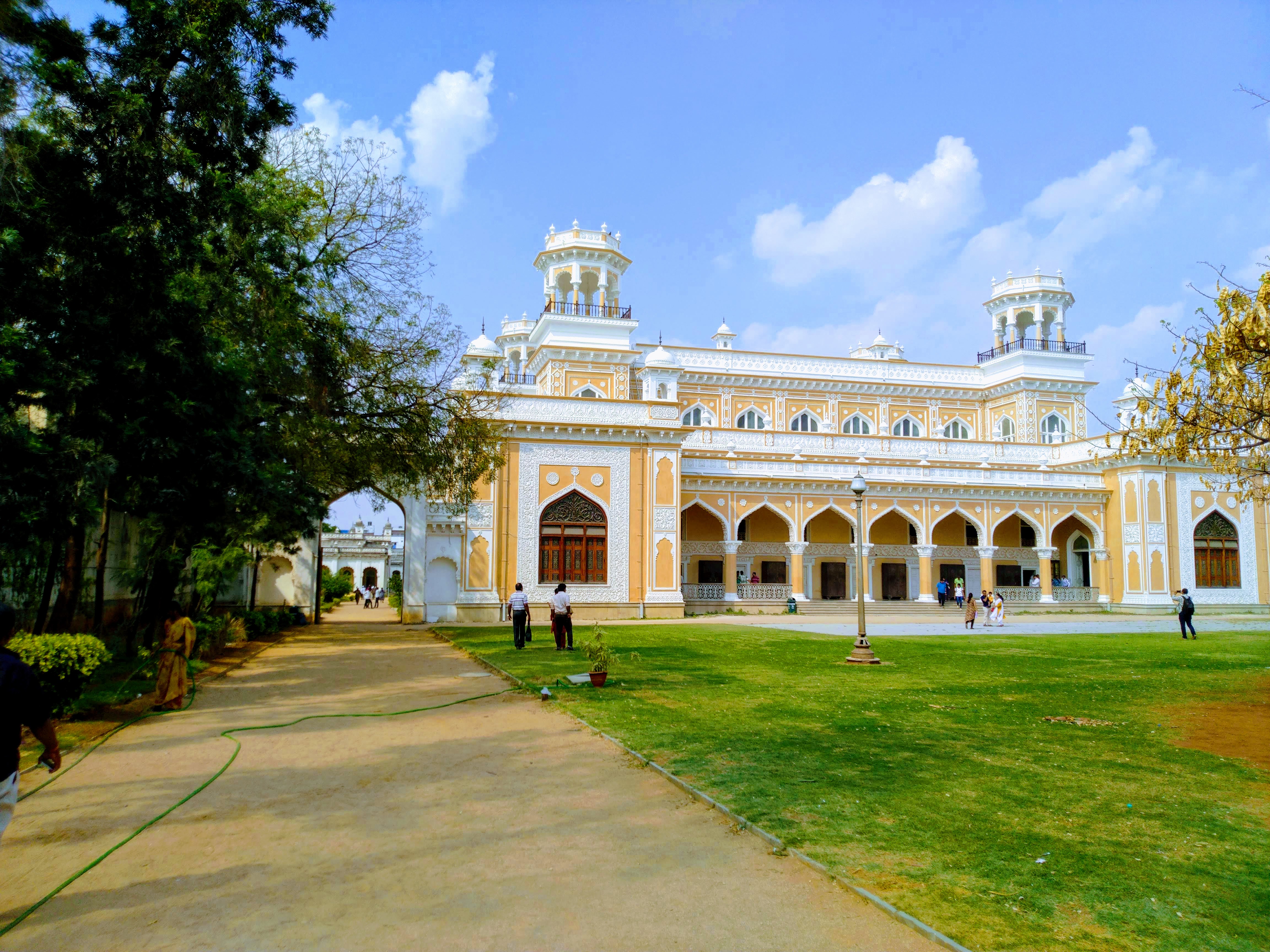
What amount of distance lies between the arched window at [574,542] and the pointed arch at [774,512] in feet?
22.2

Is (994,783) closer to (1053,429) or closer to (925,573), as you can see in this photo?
(925,573)

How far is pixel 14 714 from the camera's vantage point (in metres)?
4.02

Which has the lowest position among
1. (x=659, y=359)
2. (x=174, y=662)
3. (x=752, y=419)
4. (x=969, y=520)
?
(x=174, y=662)

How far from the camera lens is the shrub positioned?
8.83 meters

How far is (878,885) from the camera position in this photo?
14.4 ft

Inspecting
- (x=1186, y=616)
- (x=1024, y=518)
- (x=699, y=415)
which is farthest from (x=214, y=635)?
(x=1024, y=518)

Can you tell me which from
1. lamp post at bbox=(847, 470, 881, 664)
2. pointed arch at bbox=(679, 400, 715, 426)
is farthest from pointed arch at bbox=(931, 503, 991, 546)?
lamp post at bbox=(847, 470, 881, 664)

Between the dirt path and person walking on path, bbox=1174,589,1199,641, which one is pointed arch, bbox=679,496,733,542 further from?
the dirt path

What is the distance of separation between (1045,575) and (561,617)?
26315mm

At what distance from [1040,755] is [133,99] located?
12.1m

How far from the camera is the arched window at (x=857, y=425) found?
42.6m

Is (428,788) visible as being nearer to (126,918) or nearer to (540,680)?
(126,918)

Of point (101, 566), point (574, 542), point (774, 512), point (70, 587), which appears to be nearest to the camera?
point (70, 587)

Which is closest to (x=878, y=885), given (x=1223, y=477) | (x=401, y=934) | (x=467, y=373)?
(x=401, y=934)
